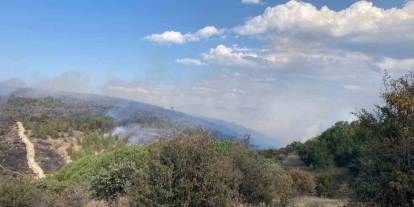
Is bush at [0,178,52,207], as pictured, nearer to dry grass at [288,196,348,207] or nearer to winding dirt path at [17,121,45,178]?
dry grass at [288,196,348,207]

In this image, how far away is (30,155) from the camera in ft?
258

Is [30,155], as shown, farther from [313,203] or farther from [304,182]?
[313,203]

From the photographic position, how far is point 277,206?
26844 mm

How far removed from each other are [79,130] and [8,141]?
1808cm

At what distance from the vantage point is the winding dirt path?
230 ft

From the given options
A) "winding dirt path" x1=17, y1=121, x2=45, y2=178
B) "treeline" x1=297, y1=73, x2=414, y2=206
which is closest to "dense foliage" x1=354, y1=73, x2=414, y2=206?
"treeline" x1=297, y1=73, x2=414, y2=206

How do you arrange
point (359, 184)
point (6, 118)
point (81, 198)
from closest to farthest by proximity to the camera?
point (359, 184) → point (81, 198) → point (6, 118)

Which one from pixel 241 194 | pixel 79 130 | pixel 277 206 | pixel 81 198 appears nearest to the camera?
pixel 81 198

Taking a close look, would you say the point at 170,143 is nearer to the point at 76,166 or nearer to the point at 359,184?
the point at 359,184

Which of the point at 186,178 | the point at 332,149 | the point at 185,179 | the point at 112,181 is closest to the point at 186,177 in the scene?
the point at 186,178

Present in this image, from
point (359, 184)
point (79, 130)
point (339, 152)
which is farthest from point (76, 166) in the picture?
point (79, 130)

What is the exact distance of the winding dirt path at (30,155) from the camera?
70100mm

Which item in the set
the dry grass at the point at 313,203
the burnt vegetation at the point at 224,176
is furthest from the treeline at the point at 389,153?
the dry grass at the point at 313,203

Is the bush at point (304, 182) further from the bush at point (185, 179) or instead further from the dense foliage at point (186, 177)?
the bush at point (185, 179)
